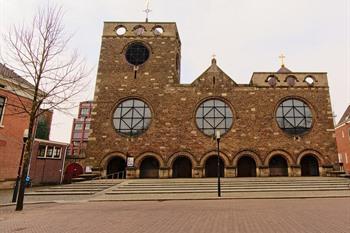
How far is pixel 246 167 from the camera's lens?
23328 millimetres

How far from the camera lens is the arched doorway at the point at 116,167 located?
75.7ft

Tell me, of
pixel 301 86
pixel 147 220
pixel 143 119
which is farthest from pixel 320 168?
A: pixel 147 220

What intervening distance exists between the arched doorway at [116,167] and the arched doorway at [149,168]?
1838mm

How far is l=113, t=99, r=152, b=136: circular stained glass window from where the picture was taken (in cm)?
2400

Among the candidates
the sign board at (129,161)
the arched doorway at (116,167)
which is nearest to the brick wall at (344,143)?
the sign board at (129,161)

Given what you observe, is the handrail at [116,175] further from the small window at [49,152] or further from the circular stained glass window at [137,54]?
the circular stained glass window at [137,54]

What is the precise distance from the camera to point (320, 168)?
22.6m

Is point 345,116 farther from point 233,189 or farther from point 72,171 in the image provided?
point 72,171

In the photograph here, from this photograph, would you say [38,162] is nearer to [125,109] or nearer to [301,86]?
[125,109]

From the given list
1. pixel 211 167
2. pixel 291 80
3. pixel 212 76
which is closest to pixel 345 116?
pixel 291 80

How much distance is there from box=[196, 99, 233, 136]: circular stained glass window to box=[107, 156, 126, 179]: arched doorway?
821 cm

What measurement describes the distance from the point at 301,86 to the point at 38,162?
91.5 ft

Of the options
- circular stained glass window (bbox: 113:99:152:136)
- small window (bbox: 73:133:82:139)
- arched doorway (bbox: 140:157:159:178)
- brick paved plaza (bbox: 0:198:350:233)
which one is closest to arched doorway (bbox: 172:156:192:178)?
arched doorway (bbox: 140:157:159:178)

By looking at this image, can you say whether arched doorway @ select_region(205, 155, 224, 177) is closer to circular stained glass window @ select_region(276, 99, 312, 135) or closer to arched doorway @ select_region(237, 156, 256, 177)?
arched doorway @ select_region(237, 156, 256, 177)
